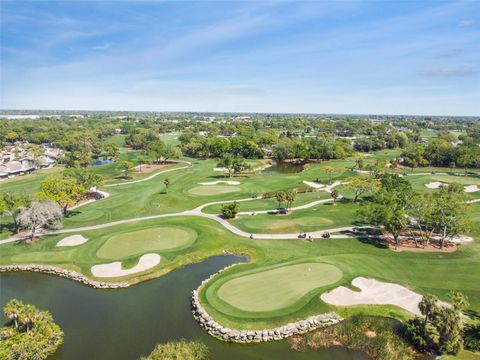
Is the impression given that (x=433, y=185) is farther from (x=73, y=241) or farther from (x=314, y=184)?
(x=73, y=241)

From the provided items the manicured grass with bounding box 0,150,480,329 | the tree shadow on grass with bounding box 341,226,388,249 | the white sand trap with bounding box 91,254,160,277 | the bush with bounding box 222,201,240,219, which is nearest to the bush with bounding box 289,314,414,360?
the manicured grass with bounding box 0,150,480,329

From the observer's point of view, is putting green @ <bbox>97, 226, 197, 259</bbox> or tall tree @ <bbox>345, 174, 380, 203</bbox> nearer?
putting green @ <bbox>97, 226, 197, 259</bbox>

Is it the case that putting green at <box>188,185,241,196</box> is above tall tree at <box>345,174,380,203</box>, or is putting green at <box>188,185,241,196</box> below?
below

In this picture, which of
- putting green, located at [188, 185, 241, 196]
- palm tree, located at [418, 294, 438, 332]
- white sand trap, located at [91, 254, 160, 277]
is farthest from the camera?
putting green, located at [188, 185, 241, 196]

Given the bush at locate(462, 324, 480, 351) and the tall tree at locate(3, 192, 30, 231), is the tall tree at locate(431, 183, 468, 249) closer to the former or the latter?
the bush at locate(462, 324, 480, 351)

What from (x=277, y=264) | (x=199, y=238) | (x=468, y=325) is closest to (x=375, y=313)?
(x=468, y=325)
